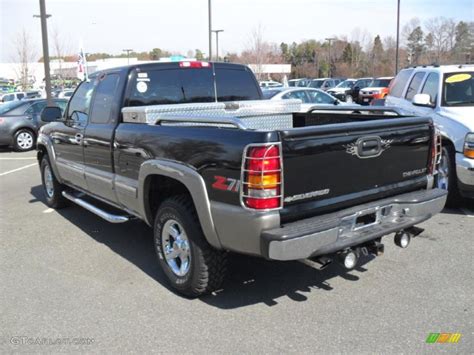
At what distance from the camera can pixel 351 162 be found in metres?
3.63

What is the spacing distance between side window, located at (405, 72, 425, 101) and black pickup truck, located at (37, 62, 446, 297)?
3.41m

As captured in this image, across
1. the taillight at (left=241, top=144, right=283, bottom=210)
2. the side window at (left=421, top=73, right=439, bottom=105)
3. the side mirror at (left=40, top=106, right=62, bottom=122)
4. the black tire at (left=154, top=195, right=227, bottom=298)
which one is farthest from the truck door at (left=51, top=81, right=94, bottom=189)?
the side window at (left=421, top=73, right=439, bottom=105)

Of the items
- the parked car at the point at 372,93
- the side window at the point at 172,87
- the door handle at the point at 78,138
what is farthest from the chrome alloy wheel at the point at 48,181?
the parked car at the point at 372,93

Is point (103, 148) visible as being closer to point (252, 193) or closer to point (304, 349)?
point (252, 193)

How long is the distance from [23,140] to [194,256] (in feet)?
42.4

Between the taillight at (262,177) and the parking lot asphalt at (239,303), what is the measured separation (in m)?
1.00

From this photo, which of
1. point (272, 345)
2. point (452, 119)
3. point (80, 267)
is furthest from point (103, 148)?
point (452, 119)

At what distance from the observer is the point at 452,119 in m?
6.46

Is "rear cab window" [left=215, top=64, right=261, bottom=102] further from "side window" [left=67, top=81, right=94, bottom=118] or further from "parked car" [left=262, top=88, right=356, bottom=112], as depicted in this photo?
"parked car" [left=262, top=88, right=356, bottom=112]

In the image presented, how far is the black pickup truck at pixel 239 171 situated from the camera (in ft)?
10.6

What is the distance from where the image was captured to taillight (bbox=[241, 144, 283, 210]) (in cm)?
314

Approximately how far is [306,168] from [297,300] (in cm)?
127

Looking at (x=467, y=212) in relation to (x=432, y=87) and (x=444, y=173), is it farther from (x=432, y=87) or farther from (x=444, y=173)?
(x=432, y=87)

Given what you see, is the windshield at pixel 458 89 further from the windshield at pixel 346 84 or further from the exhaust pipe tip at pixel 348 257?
the windshield at pixel 346 84
